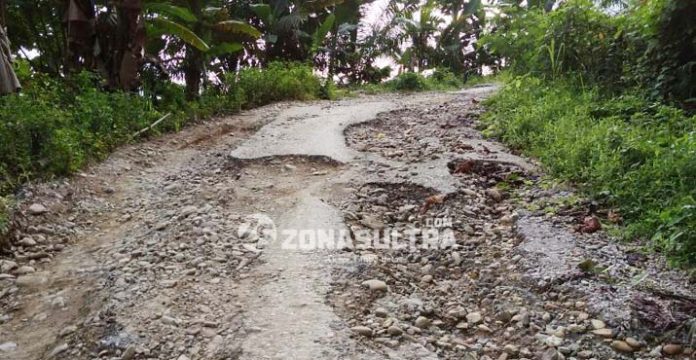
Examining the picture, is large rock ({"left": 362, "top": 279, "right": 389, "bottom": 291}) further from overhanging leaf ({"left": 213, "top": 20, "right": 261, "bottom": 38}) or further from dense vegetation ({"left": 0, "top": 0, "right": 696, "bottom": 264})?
overhanging leaf ({"left": 213, "top": 20, "right": 261, "bottom": 38})

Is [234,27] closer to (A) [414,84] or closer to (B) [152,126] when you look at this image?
(B) [152,126]

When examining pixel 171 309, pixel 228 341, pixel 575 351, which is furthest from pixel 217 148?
pixel 575 351

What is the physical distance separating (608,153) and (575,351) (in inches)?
76.5

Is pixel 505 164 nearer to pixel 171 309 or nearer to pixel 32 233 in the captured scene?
pixel 171 309

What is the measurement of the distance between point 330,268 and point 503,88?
529cm

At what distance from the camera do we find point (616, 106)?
4.77 metres

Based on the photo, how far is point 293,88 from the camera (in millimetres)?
9273

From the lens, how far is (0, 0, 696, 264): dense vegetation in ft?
11.2

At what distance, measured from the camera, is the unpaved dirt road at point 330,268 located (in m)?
2.31

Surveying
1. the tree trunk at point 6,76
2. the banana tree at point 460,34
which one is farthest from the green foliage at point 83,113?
the banana tree at point 460,34

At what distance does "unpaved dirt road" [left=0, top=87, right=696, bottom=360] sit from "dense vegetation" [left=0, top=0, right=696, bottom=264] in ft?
0.89

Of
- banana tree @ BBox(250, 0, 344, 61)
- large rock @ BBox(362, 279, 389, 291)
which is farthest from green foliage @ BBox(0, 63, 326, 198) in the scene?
large rock @ BBox(362, 279, 389, 291)

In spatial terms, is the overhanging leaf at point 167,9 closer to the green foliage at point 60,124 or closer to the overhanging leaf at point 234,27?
the overhanging leaf at point 234,27

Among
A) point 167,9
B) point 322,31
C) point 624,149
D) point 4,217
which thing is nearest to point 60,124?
point 4,217
